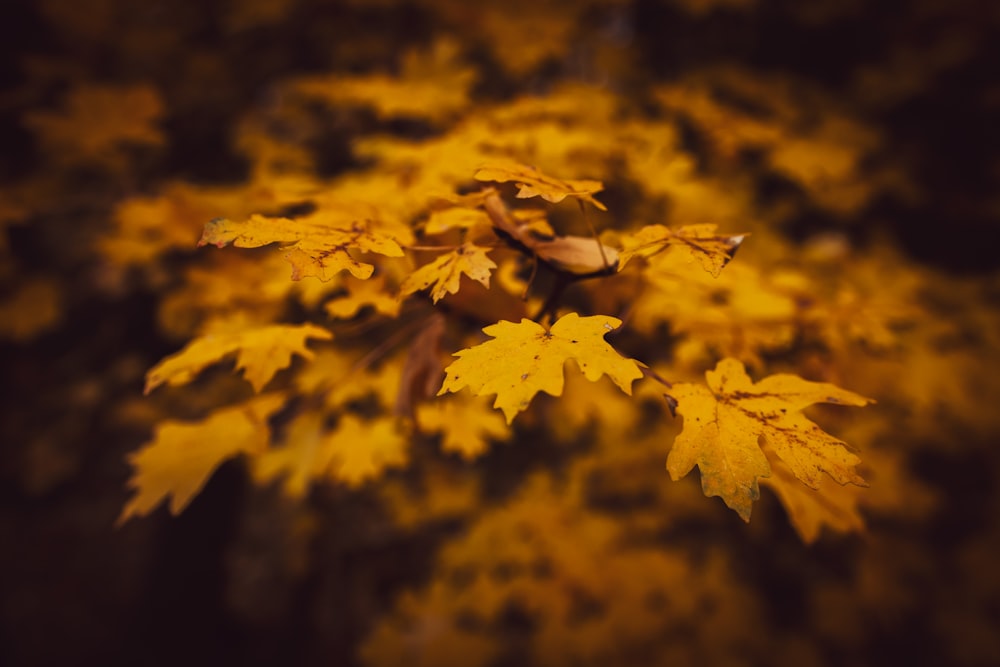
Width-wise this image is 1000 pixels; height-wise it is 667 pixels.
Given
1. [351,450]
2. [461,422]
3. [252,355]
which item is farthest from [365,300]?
[351,450]

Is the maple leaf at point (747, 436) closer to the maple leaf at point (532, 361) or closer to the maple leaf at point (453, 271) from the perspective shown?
the maple leaf at point (532, 361)

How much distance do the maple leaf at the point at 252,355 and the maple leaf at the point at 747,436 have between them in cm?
71

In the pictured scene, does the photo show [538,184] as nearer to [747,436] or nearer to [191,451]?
[747,436]

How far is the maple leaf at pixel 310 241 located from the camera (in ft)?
2.31

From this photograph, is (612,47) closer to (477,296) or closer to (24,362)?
(477,296)

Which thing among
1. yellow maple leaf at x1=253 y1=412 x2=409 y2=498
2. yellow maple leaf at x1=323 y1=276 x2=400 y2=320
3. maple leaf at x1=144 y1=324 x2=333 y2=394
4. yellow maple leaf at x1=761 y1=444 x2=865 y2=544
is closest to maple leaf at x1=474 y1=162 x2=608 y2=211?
yellow maple leaf at x1=323 y1=276 x2=400 y2=320

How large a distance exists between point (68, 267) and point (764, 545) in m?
4.88

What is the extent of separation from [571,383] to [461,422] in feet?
1.59

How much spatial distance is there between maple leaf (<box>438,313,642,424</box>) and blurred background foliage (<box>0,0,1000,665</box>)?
949 millimetres

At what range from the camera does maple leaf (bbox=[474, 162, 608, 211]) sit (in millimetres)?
756

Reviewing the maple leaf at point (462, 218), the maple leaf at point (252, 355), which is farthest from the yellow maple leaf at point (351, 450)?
the maple leaf at point (462, 218)

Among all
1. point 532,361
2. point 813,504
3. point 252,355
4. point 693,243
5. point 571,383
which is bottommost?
point 571,383

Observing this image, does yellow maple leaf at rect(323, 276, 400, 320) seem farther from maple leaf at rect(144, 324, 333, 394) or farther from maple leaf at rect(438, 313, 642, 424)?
maple leaf at rect(438, 313, 642, 424)

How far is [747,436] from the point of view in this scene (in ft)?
2.40
